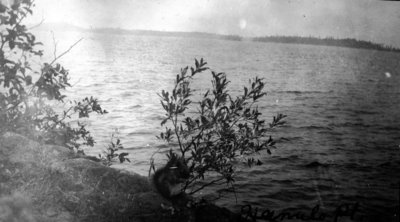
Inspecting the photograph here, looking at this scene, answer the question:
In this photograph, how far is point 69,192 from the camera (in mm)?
5504

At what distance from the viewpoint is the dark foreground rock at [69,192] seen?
496 centimetres

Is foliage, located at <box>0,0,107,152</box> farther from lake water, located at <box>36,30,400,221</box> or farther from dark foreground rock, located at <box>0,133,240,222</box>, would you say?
lake water, located at <box>36,30,400,221</box>

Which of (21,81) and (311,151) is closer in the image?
(21,81)

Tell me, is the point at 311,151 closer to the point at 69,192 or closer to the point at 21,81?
the point at 69,192

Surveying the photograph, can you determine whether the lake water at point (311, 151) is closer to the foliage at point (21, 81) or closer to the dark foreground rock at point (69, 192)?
the dark foreground rock at point (69, 192)

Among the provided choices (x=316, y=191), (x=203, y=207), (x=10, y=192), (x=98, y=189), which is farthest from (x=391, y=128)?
(x=10, y=192)

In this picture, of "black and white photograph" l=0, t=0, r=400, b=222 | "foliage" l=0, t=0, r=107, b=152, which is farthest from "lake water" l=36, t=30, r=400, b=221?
"foliage" l=0, t=0, r=107, b=152

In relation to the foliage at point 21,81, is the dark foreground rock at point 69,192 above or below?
below

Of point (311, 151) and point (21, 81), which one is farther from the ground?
point (21, 81)

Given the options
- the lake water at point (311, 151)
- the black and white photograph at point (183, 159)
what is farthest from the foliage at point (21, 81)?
the lake water at point (311, 151)

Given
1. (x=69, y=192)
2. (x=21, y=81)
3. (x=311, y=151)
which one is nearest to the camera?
(x=69, y=192)

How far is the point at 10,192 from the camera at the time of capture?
16.6 feet

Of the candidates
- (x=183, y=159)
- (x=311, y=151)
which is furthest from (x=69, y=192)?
(x=311, y=151)

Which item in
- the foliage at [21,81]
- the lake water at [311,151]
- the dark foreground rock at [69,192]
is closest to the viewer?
the dark foreground rock at [69,192]
